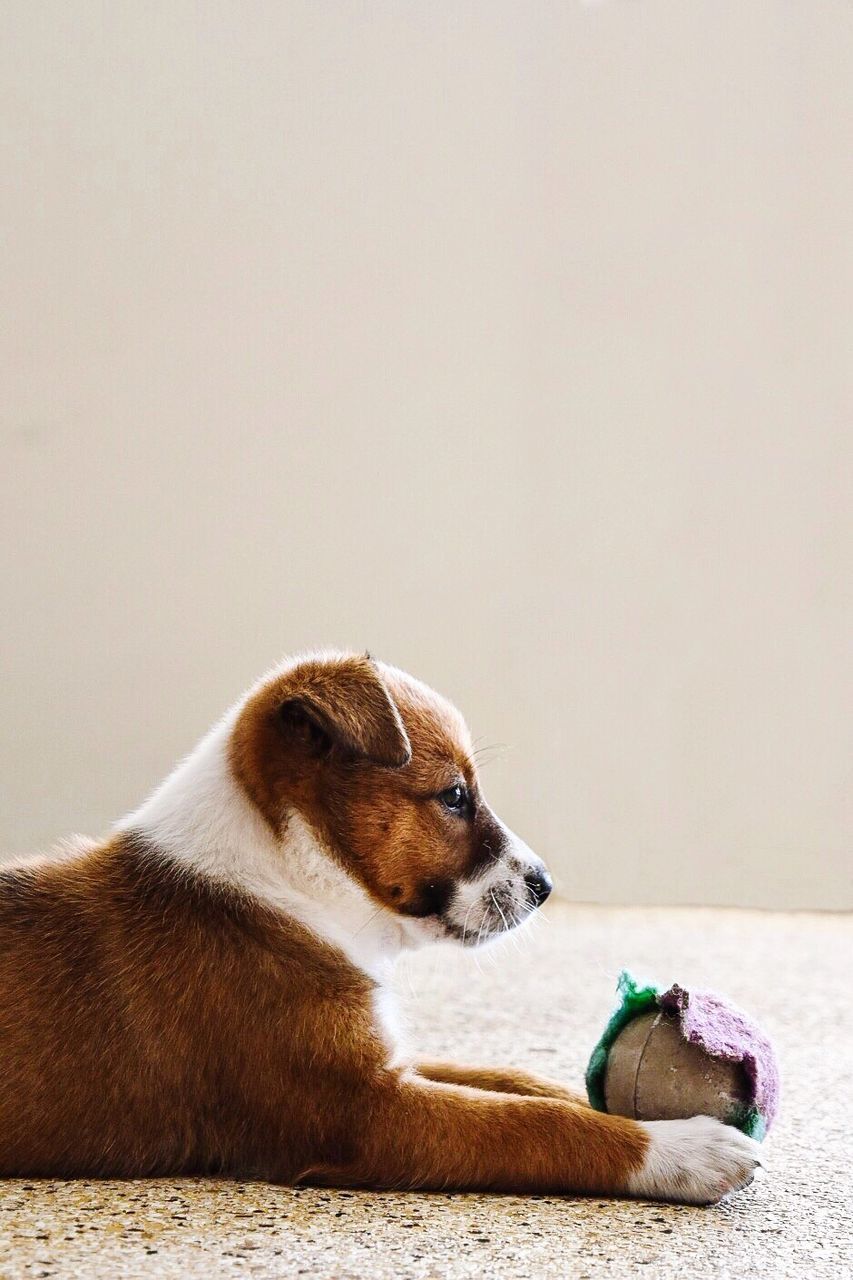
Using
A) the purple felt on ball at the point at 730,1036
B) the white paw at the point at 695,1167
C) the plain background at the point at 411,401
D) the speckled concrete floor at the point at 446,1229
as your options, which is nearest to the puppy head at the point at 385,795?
the speckled concrete floor at the point at 446,1229

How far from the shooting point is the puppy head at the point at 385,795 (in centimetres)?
172

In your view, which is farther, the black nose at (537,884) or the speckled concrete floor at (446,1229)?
the black nose at (537,884)

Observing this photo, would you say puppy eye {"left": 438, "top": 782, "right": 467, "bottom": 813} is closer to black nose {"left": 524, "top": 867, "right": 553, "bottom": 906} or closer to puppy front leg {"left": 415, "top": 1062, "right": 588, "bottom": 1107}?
black nose {"left": 524, "top": 867, "right": 553, "bottom": 906}

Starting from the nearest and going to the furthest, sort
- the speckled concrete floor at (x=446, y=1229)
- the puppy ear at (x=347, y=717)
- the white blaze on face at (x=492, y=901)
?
the speckled concrete floor at (x=446, y=1229) → the puppy ear at (x=347, y=717) → the white blaze on face at (x=492, y=901)

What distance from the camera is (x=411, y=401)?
4316mm

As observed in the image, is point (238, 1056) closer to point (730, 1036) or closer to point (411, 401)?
point (730, 1036)

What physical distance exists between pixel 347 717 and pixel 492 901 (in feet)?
1.02

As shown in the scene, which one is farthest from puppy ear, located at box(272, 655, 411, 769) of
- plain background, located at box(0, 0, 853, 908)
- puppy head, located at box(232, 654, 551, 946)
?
plain background, located at box(0, 0, 853, 908)

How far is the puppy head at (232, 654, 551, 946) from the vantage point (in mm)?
1723

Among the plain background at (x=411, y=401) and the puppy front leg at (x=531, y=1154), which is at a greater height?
the plain background at (x=411, y=401)

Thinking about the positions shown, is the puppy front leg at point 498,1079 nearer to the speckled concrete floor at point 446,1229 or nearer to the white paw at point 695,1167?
the speckled concrete floor at point 446,1229

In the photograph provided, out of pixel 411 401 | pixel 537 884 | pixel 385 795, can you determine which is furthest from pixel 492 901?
pixel 411 401

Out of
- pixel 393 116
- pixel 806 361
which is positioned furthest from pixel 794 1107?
pixel 393 116

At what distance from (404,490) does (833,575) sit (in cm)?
124
